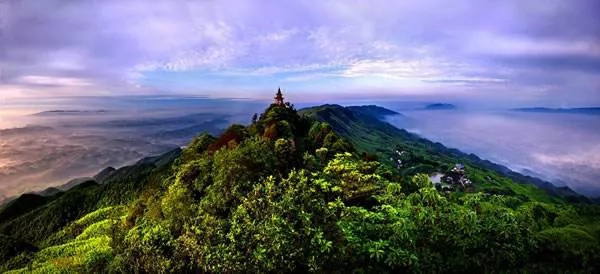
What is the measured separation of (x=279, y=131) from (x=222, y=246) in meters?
14.5

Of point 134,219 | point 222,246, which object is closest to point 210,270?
point 222,246

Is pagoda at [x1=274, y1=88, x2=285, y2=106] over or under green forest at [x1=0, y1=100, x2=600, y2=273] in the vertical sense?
over

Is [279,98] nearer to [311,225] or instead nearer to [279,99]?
[279,99]

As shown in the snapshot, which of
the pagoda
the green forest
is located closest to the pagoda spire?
the pagoda

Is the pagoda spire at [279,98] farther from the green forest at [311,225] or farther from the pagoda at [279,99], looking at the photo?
the green forest at [311,225]

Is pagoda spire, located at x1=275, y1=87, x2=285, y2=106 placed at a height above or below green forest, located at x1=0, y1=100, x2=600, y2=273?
above

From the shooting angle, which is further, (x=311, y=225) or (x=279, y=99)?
(x=279, y=99)

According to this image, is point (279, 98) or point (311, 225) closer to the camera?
point (311, 225)

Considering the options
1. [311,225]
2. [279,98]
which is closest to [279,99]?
[279,98]

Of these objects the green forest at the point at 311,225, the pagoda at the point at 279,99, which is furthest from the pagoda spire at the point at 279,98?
the green forest at the point at 311,225

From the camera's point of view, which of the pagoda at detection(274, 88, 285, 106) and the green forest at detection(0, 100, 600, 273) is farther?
the pagoda at detection(274, 88, 285, 106)

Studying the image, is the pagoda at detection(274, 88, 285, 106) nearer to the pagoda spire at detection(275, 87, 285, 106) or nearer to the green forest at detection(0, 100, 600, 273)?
the pagoda spire at detection(275, 87, 285, 106)

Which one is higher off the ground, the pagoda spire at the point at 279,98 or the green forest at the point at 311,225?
the pagoda spire at the point at 279,98

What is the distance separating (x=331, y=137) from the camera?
40250 mm
